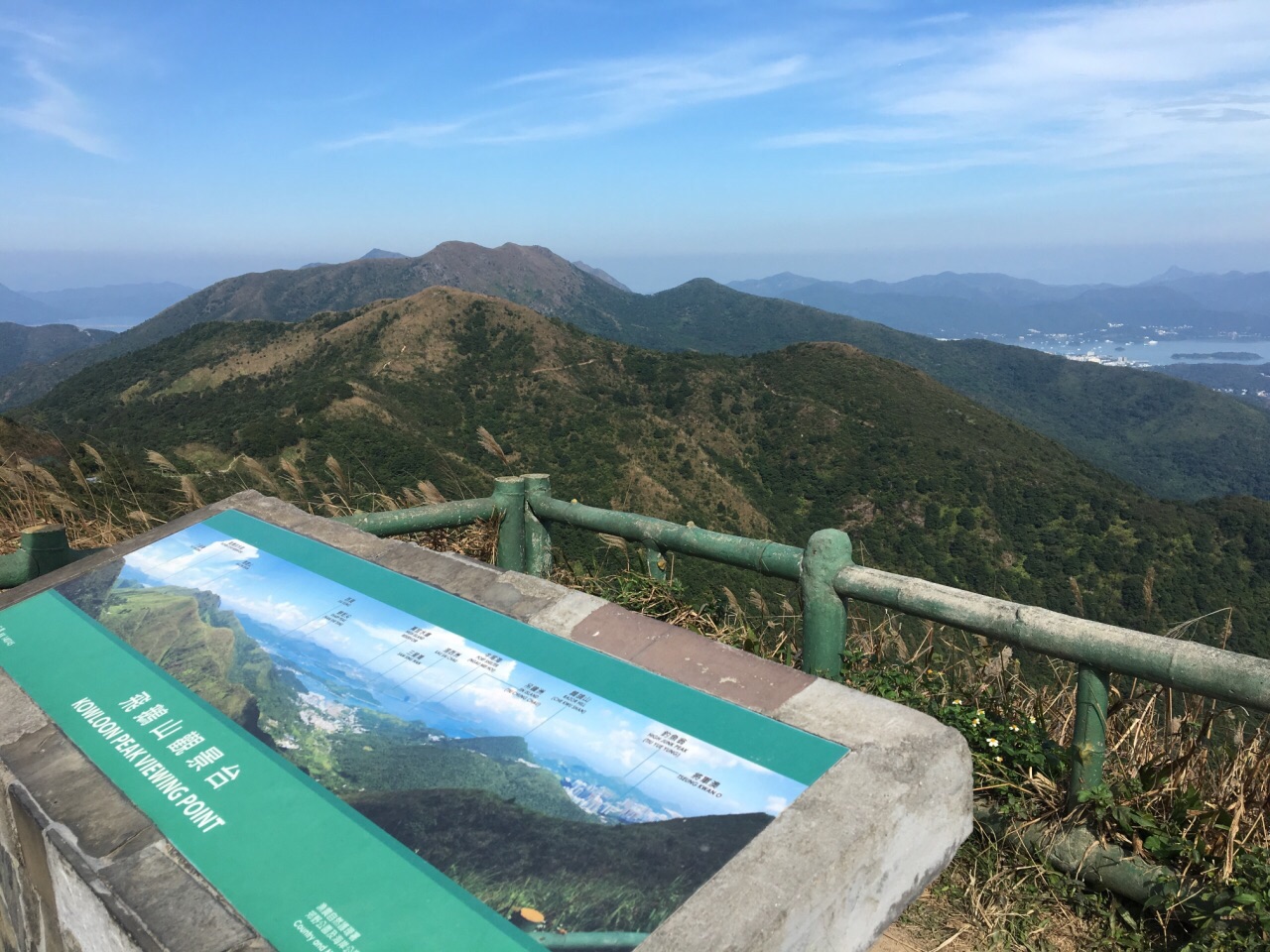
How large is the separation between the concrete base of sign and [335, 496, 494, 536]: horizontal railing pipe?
5.38 feet

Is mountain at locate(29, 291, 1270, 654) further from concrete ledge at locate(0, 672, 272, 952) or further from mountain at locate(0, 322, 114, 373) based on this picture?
mountain at locate(0, 322, 114, 373)

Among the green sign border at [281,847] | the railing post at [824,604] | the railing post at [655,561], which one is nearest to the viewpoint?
the green sign border at [281,847]

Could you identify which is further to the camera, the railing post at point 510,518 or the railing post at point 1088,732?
the railing post at point 510,518

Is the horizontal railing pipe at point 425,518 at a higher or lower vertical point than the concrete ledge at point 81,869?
higher

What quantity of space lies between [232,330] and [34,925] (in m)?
75.9

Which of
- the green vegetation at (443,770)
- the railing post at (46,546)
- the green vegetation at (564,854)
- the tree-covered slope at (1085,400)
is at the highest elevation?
the railing post at (46,546)

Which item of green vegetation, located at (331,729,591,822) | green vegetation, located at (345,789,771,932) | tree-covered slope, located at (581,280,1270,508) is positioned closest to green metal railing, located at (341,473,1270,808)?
green vegetation, located at (345,789,771,932)

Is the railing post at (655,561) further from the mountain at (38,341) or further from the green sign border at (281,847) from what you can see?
the mountain at (38,341)

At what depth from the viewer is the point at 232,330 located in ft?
228

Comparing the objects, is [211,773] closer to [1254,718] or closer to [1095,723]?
[1095,723]

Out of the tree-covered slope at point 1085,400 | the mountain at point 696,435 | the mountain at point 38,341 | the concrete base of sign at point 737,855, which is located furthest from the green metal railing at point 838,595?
the mountain at point 38,341

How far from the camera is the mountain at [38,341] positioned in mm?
169625

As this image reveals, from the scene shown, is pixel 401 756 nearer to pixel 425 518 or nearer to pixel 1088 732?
pixel 1088 732

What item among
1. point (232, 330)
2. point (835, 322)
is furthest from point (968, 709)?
point (835, 322)
